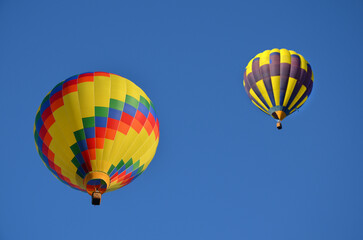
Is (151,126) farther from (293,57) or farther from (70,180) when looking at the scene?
(293,57)

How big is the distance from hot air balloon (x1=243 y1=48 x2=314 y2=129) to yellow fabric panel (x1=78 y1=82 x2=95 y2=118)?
7.56m

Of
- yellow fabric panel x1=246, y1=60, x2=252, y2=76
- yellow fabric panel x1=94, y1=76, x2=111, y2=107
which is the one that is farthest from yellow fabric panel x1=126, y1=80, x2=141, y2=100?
yellow fabric panel x1=246, y1=60, x2=252, y2=76

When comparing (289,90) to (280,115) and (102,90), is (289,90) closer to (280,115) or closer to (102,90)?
(280,115)

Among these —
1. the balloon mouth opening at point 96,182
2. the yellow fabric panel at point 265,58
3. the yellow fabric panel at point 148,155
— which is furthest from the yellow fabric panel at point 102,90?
the yellow fabric panel at point 265,58

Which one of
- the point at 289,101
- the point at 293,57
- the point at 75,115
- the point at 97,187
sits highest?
the point at 293,57

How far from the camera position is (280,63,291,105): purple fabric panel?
63.1 feet

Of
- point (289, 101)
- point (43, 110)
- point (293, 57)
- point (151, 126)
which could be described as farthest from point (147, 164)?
point (293, 57)

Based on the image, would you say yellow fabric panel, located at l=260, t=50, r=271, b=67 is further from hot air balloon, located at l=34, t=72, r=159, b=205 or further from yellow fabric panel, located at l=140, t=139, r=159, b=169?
yellow fabric panel, located at l=140, t=139, r=159, b=169

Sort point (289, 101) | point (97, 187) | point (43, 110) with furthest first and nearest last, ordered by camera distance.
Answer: point (289, 101), point (43, 110), point (97, 187)

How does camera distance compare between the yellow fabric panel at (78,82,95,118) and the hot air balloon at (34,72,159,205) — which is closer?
the hot air balloon at (34,72,159,205)

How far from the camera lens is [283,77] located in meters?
19.5

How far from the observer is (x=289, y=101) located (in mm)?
19297

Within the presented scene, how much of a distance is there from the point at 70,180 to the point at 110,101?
2426 mm

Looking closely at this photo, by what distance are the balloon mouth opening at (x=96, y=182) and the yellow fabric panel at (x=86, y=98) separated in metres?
1.66
